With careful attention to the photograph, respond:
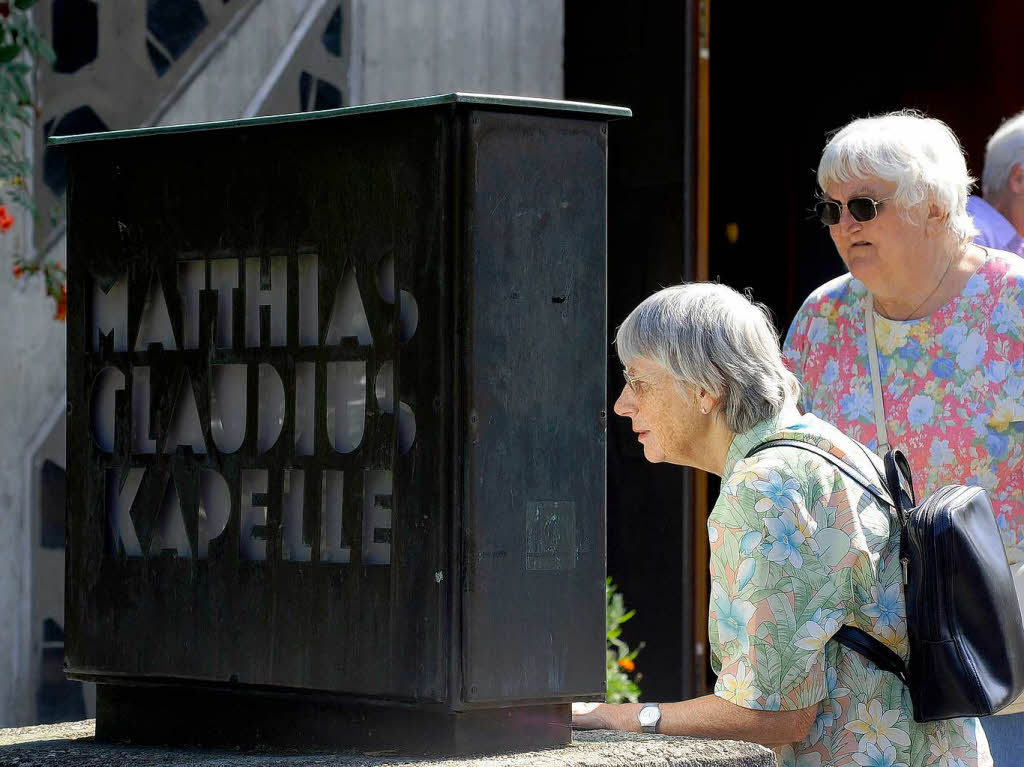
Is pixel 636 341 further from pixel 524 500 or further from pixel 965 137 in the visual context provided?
pixel 965 137

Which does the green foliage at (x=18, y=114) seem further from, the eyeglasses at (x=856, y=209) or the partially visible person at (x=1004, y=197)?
the partially visible person at (x=1004, y=197)

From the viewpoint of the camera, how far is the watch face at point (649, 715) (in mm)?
2502

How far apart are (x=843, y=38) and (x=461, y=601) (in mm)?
6034

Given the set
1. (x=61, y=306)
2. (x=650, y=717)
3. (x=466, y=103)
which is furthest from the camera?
(x=61, y=306)

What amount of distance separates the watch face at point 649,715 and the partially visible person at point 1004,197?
6.12 ft

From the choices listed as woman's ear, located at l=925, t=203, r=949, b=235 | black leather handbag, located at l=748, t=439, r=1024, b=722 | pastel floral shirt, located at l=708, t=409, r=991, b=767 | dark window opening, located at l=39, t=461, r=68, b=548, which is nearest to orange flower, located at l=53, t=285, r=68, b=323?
dark window opening, located at l=39, t=461, r=68, b=548

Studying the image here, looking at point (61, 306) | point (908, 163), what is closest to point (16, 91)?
point (61, 306)

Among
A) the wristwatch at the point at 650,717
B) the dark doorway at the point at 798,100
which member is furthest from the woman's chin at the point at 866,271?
the dark doorway at the point at 798,100

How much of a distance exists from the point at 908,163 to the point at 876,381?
404mm

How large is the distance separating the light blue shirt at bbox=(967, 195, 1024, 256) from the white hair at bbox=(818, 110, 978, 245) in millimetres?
740

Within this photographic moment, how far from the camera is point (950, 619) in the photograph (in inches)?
94.2

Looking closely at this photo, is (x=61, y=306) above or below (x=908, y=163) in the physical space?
below

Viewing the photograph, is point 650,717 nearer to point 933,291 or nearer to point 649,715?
point 649,715

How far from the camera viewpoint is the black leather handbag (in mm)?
2383
